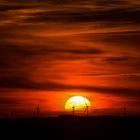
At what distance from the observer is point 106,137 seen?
4663 inches

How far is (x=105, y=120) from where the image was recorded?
126 meters

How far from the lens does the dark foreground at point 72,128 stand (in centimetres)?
11875

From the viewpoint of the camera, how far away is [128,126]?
12125cm

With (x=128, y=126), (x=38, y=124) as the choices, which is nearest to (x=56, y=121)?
(x=38, y=124)

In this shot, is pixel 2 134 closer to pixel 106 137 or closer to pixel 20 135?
pixel 20 135

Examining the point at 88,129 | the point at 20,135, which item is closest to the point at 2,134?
the point at 20,135

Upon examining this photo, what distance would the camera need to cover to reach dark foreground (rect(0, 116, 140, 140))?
A: 390 ft

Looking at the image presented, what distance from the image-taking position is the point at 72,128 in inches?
4786

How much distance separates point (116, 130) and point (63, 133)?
6.67 m

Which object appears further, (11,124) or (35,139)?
(11,124)

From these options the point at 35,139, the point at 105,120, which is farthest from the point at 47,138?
the point at 105,120

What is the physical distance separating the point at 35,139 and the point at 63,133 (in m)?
4.14

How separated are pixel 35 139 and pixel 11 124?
28.5ft

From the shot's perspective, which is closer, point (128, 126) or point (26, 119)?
point (128, 126)
